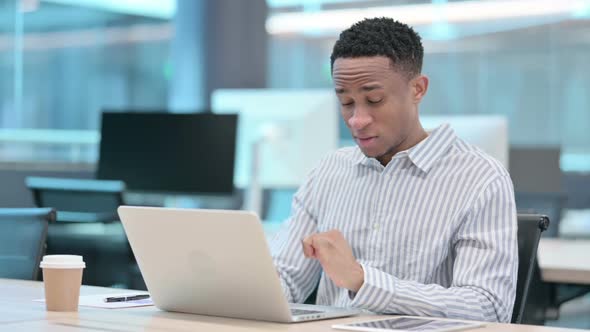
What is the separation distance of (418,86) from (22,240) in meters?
1.01

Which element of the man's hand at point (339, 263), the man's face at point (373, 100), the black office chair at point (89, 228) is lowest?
the black office chair at point (89, 228)

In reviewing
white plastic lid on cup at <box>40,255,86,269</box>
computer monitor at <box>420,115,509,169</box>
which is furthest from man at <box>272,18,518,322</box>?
computer monitor at <box>420,115,509,169</box>

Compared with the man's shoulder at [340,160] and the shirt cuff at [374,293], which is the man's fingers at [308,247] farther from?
the man's shoulder at [340,160]

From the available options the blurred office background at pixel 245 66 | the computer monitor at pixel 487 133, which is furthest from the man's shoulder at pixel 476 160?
the blurred office background at pixel 245 66

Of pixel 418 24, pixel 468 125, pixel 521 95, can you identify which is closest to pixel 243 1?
pixel 418 24

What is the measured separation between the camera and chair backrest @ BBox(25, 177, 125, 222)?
399 cm

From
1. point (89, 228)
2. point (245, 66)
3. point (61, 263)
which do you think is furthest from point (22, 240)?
point (245, 66)

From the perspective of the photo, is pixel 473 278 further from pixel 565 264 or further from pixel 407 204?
pixel 565 264

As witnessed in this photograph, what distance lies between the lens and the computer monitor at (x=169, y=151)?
14.4 feet

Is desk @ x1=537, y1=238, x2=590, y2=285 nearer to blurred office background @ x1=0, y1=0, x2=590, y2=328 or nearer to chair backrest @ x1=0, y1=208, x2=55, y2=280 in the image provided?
chair backrest @ x1=0, y1=208, x2=55, y2=280

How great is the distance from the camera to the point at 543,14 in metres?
6.07

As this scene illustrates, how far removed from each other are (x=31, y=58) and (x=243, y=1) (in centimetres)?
146

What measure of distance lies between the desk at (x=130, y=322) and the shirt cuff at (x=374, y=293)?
3 cm

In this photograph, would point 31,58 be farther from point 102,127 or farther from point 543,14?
point 543,14
